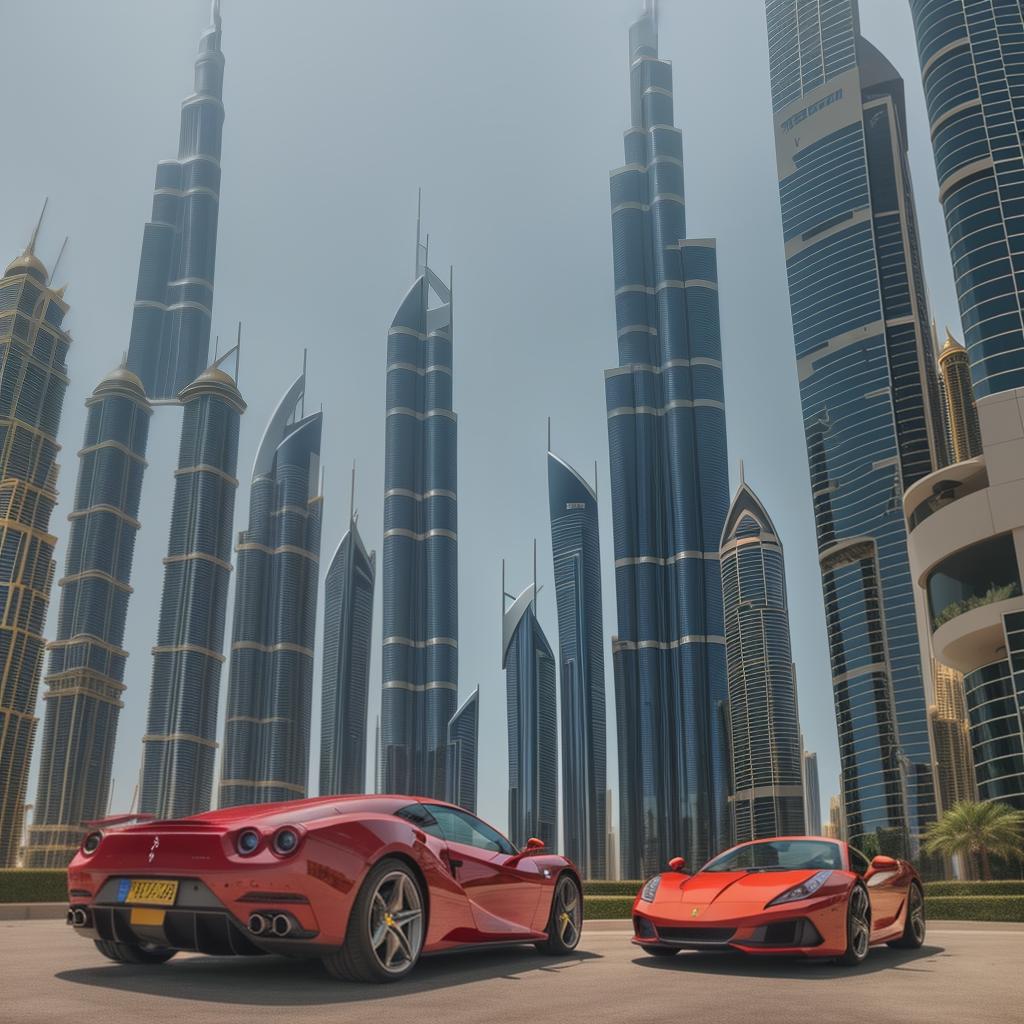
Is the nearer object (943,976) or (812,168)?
(943,976)

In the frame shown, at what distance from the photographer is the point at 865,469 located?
142 metres

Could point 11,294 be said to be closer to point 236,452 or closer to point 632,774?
point 236,452

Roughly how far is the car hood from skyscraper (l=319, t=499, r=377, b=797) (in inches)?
6784

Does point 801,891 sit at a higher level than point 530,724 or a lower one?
lower

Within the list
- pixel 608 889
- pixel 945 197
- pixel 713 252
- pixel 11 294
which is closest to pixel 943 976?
pixel 608 889

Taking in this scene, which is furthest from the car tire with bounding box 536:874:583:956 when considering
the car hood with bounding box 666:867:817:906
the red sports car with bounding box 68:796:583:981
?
the red sports car with bounding box 68:796:583:981

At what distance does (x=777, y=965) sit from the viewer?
811 cm

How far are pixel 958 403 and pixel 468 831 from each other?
153m

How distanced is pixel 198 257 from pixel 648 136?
86851 mm

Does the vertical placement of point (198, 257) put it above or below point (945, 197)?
above

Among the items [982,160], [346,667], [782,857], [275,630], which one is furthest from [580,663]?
[782,857]

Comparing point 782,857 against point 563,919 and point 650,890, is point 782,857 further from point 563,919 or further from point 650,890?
point 563,919

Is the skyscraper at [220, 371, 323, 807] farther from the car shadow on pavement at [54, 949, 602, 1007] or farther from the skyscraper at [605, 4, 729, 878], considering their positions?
the car shadow on pavement at [54, 949, 602, 1007]

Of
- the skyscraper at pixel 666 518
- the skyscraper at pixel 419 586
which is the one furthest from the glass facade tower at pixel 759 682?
the skyscraper at pixel 419 586
